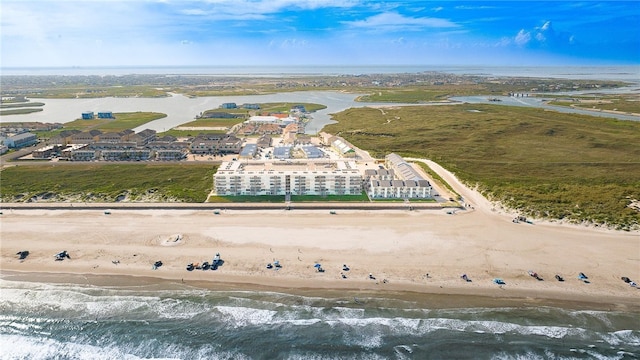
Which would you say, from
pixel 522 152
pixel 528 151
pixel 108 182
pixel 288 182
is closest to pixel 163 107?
pixel 108 182

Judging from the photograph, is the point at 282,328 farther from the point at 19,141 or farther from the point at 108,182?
the point at 19,141

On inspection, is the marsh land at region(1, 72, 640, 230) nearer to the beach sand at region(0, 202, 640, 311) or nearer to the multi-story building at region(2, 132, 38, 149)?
the beach sand at region(0, 202, 640, 311)

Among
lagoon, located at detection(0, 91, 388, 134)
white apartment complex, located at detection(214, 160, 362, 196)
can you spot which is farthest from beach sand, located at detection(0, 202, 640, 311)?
lagoon, located at detection(0, 91, 388, 134)

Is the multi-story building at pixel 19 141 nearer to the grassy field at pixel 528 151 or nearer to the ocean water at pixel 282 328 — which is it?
the ocean water at pixel 282 328

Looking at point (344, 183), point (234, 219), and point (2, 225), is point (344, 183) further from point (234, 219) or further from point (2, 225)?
point (2, 225)

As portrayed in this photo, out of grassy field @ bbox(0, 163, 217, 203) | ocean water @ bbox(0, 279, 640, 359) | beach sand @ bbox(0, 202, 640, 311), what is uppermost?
grassy field @ bbox(0, 163, 217, 203)

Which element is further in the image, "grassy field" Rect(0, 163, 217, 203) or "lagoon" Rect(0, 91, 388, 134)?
"lagoon" Rect(0, 91, 388, 134)

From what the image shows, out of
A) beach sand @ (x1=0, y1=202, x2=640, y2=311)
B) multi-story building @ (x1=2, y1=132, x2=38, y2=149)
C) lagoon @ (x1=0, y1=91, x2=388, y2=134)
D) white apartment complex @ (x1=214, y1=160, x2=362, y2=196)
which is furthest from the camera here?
lagoon @ (x1=0, y1=91, x2=388, y2=134)
